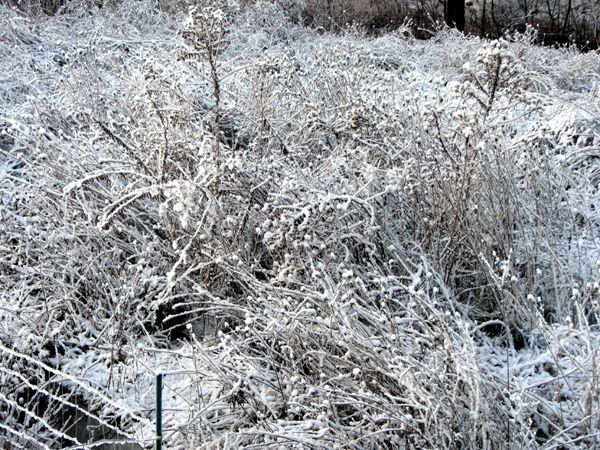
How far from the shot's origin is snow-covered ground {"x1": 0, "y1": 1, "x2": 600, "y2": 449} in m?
2.40

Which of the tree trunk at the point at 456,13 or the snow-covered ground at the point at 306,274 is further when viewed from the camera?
the tree trunk at the point at 456,13

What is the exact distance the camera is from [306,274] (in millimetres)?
2881

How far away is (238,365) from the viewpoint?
2744 mm

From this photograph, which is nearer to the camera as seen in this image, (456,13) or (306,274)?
(306,274)

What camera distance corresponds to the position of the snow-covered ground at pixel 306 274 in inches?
94.7

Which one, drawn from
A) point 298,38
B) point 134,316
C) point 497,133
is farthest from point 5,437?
point 298,38

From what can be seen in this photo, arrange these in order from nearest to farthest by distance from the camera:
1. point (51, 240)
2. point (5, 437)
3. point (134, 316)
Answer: point (5, 437)
point (134, 316)
point (51, 240)

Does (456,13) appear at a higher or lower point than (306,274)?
lower

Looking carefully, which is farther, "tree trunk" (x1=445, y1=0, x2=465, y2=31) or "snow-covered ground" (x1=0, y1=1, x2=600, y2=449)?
"tree trunk" (x1=445, y1=0, x2=465, y2=31)

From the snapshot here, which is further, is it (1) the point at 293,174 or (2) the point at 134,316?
(1) the point at 293,174

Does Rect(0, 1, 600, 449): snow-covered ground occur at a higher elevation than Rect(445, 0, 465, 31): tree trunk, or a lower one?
higher

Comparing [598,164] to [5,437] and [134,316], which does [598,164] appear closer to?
[134,316]

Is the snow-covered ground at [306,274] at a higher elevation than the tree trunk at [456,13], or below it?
higher

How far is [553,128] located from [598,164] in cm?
43
